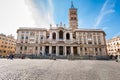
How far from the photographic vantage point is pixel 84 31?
52.1 meters

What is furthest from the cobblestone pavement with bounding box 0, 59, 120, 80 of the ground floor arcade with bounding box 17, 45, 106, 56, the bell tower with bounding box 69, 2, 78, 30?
the bell tower with bounding box 69, 2, 78, 30

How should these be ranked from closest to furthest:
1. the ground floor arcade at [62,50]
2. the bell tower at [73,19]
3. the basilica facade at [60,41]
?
1. the ground floor arcade at [62,50]
2. the basilica facade at [60,41]
3. the bell tower at [73,19]

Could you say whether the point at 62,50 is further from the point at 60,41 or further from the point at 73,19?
the point at 73,19

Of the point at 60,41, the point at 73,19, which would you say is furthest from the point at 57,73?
the point at 73,19

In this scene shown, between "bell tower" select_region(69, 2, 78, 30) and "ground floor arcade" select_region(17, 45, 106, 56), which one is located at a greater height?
"bell tower" select_region(69, 2, 78, 30)

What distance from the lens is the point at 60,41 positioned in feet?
155

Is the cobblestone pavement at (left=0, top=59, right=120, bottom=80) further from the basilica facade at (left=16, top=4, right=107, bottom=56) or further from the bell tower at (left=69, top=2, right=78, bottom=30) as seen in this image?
the bell tower at (left=69, top=2, right=78, bottom=30)

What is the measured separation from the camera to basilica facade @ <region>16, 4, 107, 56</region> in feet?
155

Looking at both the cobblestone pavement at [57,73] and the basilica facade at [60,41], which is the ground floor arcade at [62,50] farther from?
the cobblestone pavement at [57,73]

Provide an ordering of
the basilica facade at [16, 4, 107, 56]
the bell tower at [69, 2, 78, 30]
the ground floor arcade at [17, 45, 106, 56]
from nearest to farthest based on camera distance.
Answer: the ground floor arcade at [17, 45, 106, 56] < the basilica facade at [16, 4, 107, 56] < the bell tower at [69, 2, 78, 30]

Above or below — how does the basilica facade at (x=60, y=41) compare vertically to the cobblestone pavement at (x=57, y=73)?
above

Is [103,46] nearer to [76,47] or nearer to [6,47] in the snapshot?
[76,47]

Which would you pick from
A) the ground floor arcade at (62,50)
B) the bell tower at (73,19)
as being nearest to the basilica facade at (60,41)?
the ground floor arcade at (62,50)

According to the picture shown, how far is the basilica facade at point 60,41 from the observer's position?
A: 4722 centimetres
